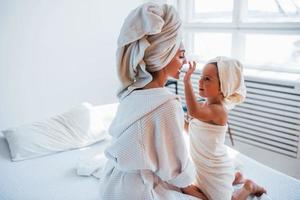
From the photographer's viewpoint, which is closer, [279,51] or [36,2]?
[36,2]

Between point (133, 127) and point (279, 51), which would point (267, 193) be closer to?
point (133, 127)

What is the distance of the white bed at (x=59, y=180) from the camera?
4.69 feet

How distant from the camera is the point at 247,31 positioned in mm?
2592

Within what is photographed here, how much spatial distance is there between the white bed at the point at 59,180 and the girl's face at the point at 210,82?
0.55 metres

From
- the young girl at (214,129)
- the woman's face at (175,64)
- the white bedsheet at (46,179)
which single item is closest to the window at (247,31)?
the young girl at (214,129)

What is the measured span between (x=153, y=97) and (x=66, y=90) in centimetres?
179

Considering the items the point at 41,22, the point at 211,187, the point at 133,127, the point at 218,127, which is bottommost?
the point at 211,187

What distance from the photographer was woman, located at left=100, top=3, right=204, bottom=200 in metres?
1.02

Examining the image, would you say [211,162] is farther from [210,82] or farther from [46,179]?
[46,179]

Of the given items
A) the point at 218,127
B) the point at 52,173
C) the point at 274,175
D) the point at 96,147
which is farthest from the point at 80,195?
the point at 274,175

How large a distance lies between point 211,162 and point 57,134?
110 cm

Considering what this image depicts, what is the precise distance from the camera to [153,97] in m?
1.04

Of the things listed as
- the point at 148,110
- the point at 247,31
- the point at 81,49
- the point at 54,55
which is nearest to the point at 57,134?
the point at 54,55

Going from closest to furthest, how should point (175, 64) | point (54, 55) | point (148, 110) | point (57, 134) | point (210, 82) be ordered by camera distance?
point (148, 110) → point (175, 64) → point (210, 82) → point (57, 134) → point (54, 55)
